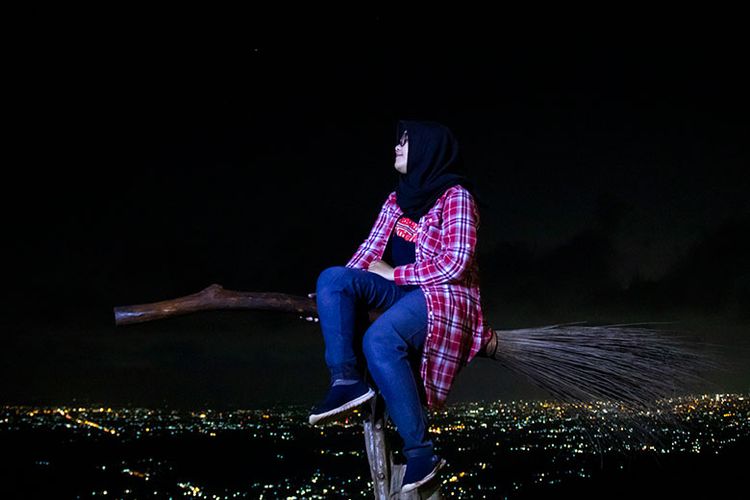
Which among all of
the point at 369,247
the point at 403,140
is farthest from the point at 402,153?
the point at 369,247

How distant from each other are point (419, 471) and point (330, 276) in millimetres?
720

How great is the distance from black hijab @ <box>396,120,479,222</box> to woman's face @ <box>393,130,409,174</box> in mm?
30

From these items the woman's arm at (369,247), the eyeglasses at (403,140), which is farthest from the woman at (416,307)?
the woman's arm at (369,247)

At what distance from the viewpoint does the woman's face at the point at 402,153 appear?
8.78 feet

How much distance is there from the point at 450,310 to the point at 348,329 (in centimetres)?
36

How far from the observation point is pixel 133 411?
101688 mm

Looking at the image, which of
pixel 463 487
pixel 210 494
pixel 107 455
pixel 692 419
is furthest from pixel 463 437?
pixel 692 419

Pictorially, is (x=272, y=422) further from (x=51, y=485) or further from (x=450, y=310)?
(x=450, y=310)

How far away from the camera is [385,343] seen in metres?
2.44

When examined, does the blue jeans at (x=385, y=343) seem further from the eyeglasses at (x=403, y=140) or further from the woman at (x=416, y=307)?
the eyeglasses at (x=403, y=140)

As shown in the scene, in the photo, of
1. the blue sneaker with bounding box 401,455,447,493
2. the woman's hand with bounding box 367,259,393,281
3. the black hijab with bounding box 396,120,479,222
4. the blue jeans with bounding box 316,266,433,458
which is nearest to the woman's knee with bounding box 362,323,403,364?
the blue jeans with bounding box 316,266,433,458

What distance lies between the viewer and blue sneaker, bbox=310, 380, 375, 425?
240 cm

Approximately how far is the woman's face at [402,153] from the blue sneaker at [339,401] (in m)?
0.82

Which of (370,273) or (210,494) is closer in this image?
(370,273)
